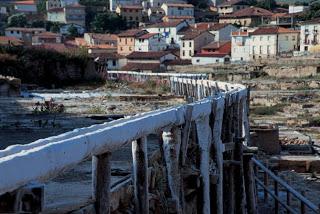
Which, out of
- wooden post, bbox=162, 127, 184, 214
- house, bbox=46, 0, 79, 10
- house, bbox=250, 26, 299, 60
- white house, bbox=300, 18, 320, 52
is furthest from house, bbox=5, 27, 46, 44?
wooden post, bbox=162, 127, 184, 214

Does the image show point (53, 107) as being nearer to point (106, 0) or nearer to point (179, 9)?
point (179, 9)

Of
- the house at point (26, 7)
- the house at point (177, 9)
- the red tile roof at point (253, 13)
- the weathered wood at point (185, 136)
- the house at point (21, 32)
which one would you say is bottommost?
the weathered wood at point (185, 136)

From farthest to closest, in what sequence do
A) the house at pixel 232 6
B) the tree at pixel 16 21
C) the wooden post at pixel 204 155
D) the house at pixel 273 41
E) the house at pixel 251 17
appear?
the house at pixel 232 6 → the tree at pixel 16 21 → the house at pixel 251 17 → the house at pixel 273 41 → the wooden post at pixel 204 155

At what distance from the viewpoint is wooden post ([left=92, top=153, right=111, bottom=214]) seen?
491cm

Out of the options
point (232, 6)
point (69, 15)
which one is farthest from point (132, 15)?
point (232, 6)

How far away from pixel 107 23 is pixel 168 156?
101m

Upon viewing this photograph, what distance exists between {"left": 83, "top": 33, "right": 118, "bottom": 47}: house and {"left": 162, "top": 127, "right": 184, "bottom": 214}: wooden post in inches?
3212

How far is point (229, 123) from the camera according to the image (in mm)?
11375

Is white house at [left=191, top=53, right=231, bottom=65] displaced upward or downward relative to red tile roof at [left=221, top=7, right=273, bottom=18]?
downward

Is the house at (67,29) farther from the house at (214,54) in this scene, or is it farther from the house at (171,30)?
the house at (214,54)

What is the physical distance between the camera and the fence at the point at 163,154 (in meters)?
3.72

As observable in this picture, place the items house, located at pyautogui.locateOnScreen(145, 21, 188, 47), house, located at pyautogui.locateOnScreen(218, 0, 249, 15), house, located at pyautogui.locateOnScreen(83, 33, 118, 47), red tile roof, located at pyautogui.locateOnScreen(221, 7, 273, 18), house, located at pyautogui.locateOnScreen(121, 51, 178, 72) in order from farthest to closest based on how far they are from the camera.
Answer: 1. house, located at pyautogui.locateOnScreen(218, 0, 249, 15)
2. red tile roof, located at pyautogui.locateOnScreen(221, 7, 273, 18)
3. house, located at pyautogui.locateOnScreen(145, 21, 188, 47)
4. house, located at pyautogui.locateOnScreen(83, 33, 118, 47)
5. house, located at pyautogui.locateOnScreen(121, 51, 178, 72)

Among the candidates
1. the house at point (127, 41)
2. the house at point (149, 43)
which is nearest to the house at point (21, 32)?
the house at point (127, 41)

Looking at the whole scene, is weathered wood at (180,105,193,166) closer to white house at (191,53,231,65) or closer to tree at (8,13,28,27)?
white house at (191,53,231,65)
